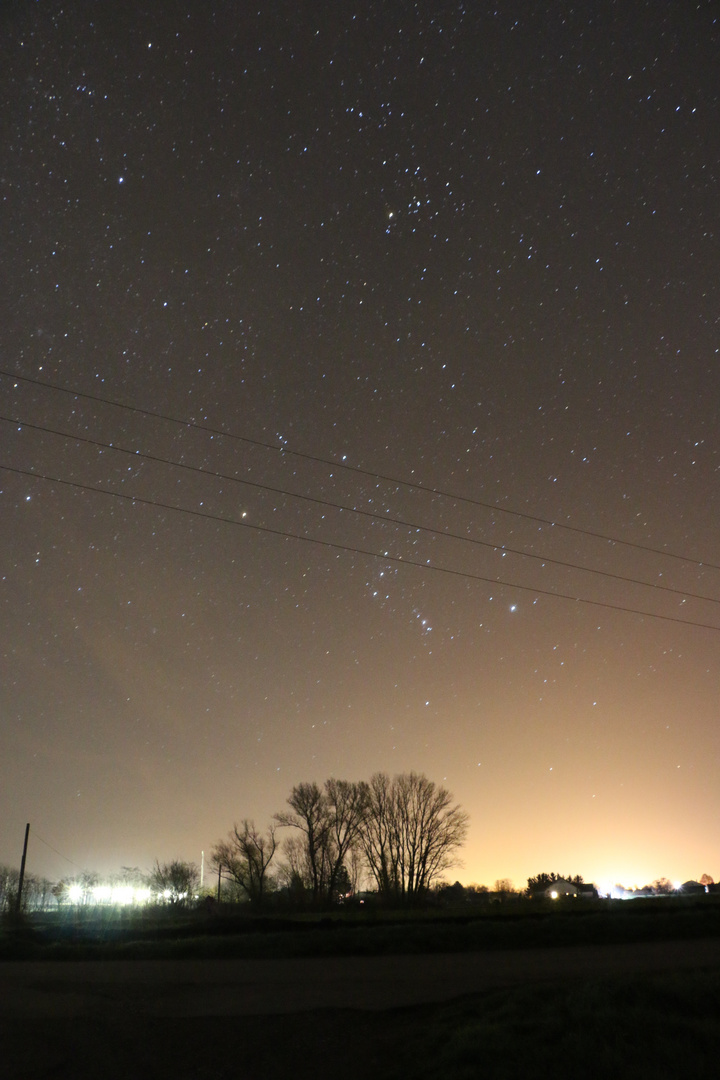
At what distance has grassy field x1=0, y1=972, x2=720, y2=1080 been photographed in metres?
7.82

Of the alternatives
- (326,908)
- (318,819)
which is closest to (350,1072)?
(326,908)

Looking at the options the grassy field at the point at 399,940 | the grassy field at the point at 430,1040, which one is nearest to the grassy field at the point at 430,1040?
the grassy field at the point at 430,1040

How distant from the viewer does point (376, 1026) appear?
1062 cm

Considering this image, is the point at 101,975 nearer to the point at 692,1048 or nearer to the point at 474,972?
the point at 474,972

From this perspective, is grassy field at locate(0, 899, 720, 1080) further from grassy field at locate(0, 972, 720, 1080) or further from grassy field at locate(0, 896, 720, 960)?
grassy field at locate(0, 896, 720, 960)

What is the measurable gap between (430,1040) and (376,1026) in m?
1.55

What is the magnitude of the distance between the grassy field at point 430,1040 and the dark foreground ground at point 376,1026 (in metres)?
0.02

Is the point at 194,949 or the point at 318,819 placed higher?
→ the point at 318,819

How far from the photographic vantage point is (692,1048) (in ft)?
25.6

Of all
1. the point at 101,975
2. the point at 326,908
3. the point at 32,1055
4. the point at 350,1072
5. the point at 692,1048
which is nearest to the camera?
the point at 692,1048

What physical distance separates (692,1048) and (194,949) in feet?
62.4

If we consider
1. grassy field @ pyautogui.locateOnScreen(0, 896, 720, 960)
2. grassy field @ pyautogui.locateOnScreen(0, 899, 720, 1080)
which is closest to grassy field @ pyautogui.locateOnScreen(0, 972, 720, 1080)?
grassy field @ pyautogui.locateOnScreen(0, 899, 720, 1080)

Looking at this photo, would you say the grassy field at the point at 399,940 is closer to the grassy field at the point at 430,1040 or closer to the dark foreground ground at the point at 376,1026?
the dark foreground ground at the point at 376,1026

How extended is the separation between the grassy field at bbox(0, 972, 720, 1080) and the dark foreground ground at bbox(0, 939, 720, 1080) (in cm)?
2
